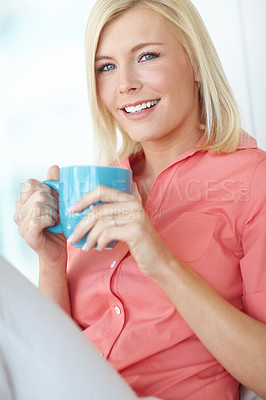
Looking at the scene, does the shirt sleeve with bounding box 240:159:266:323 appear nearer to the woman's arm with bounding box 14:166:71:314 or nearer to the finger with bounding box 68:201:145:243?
the finger with bounding box 68:201:145:243

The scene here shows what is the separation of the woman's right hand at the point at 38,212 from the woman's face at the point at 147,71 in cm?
31

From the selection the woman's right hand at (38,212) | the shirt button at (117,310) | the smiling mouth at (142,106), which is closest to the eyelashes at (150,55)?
the smiling mouth at (142,106)

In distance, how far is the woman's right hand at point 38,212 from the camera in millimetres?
1056

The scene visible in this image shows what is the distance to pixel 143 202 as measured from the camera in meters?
1.36

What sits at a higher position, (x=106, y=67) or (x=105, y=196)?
(x=106, y=67)

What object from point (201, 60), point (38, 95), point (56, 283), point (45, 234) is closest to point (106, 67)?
point (201, 60)

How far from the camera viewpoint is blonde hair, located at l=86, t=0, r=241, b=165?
129cm

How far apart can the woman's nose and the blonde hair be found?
5.0 inches

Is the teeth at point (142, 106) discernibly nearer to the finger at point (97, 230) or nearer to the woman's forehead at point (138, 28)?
the woman's forehead at point (138, 28)

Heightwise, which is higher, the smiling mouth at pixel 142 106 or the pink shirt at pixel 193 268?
the smiling mouth at pixel 142 106

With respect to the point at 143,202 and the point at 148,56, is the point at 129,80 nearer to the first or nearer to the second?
the point at 148,56

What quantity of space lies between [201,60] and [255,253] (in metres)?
0.56

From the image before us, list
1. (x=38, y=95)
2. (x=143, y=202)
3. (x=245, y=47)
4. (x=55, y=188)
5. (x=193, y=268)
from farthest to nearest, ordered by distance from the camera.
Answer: (x=38, y=95) < (x=245, y=47) < (x=143, y=202) < (x=193, y=268) < (x=55, y=188)

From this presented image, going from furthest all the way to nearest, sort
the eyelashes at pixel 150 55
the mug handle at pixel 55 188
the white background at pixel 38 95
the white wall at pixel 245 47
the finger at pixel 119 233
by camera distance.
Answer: the white background at pixel 38 95 < the white wall at pixel 245 47 < the eyelashes at pixel 150 55 < the mug handle at pixel 55 188 < the finger at pixel 119 233
